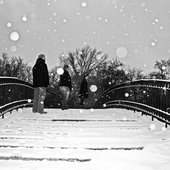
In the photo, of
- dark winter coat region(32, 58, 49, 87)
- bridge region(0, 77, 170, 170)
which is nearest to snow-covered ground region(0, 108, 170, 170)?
bridge region(0, 77, 170, 170)

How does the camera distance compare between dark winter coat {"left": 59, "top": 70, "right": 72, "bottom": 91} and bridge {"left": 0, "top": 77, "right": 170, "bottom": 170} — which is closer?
bridge {"left": 0, "top": 77, "right": 170, "bottom": 170}

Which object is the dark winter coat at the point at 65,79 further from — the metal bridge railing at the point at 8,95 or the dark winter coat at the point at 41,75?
the dark winter coat at the point at 41,75

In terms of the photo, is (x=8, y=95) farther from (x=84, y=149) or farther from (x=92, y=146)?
(x=84, y=149)

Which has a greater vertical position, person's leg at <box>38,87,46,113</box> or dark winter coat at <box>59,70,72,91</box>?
dark winter coat at <box>59,70,72,91</box>

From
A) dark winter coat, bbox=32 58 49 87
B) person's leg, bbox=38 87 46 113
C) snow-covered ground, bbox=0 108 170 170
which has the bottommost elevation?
snow-covered ground, bbox=0 108 170 170

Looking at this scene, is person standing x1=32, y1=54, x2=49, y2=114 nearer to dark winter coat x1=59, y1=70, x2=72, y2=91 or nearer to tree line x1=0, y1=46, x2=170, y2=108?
dark winter coat x1=59, y1=70, x2=72, y2=91

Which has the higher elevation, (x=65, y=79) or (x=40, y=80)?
(x=65, y=79)

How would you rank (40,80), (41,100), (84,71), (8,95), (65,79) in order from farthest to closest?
(84,71) → (65,79) → (41,100) → (40,80) → (8,95)

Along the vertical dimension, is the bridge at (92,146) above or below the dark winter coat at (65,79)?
below

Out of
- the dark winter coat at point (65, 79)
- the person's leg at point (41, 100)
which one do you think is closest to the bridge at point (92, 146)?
the person's leg at point (41, 100)

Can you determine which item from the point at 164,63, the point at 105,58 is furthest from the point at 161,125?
the point at 164,63

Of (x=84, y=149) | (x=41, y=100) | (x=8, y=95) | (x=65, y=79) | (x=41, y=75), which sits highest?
(x=65, y=79)

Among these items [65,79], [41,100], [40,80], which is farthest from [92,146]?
[65,79]

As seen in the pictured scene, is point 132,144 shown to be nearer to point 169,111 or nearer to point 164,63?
point 169,111
